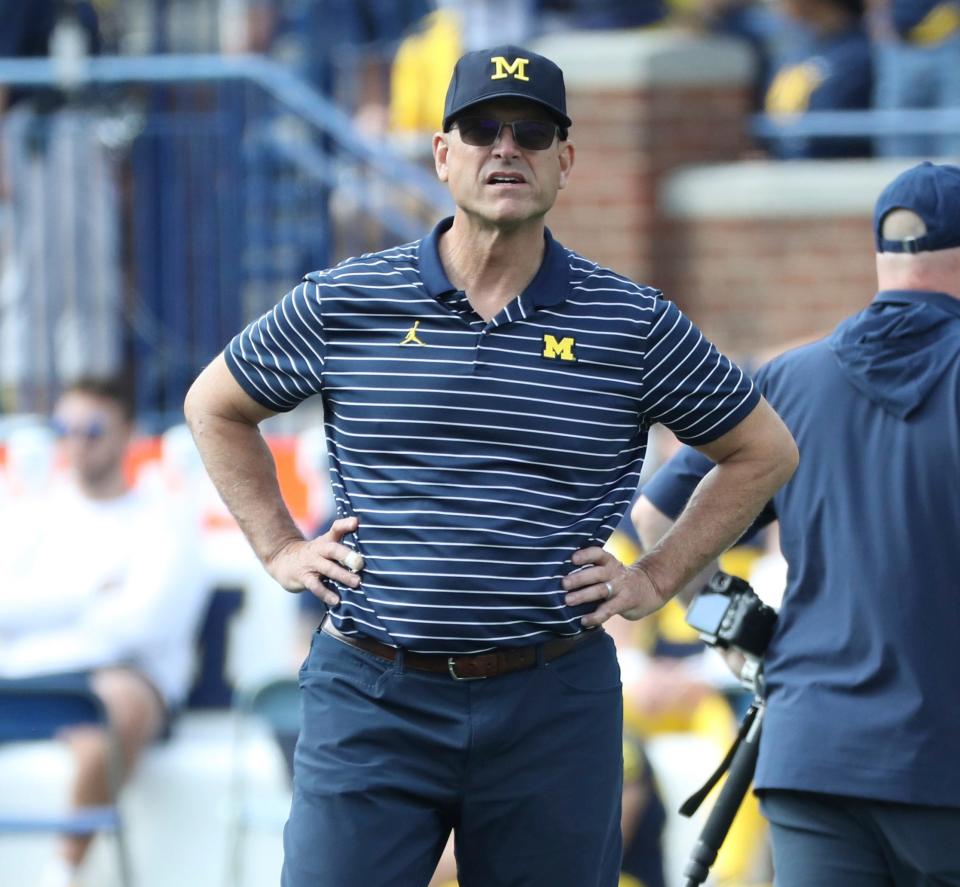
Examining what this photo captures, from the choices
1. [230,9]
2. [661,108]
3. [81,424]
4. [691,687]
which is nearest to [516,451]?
[691,687]

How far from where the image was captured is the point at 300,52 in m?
Answer: 10.4

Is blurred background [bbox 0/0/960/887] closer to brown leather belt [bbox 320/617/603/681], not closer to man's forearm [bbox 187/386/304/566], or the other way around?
man's forearm [bbox 187/386/304/566]

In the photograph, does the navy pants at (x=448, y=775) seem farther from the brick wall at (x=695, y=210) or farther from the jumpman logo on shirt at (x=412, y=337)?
→ the brick wall at (x=695, y=210)

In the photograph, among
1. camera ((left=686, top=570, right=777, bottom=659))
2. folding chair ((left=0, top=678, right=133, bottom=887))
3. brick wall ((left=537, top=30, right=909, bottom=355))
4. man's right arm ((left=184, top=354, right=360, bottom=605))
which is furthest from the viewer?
brick wall ((left=537, top=30, right=909, bottom=355))

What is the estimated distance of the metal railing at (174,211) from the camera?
852 centimetres

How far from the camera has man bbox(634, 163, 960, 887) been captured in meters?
3.40

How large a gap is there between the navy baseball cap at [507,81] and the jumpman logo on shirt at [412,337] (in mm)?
362

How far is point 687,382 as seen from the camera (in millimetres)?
3299

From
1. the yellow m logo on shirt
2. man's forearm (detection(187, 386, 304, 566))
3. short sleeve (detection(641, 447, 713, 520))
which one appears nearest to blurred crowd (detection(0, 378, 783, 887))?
short sleeve (detection(641, 447, 713, 520))

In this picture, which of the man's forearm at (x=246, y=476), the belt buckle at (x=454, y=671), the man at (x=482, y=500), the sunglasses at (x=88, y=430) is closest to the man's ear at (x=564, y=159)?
the man at (x=482, y=500)

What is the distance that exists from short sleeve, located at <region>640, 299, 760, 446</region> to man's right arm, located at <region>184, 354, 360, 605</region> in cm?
65

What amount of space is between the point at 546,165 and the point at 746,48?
674cm

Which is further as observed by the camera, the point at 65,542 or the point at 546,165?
the point at 65,542

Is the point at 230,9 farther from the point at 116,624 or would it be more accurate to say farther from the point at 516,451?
the point at 516,451
